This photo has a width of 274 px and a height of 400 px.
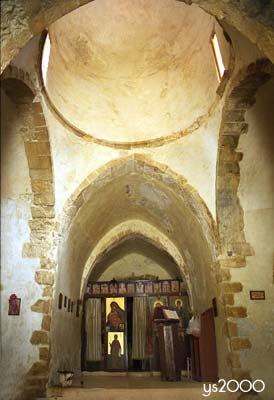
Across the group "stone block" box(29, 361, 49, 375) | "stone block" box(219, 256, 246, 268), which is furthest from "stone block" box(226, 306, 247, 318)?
"stone block" box(29, 361, 49, 375)

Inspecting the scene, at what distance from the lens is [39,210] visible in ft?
20.1

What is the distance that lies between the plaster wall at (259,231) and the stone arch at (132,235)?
3335 millimetres

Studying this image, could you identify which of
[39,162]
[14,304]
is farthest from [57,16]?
[14,304]

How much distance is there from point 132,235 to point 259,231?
434 centimetres

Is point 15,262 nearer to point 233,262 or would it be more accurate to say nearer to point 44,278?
point 44,278

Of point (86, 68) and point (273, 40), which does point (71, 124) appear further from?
point (273, 40)

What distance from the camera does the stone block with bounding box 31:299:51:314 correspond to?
5754mm

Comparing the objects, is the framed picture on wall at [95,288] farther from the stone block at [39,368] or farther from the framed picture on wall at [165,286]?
the stone block at [39,368]

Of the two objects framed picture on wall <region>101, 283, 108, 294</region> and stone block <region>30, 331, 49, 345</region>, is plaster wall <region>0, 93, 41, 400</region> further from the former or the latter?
framed picture on wall <region>101, 283, 108, 294</region>

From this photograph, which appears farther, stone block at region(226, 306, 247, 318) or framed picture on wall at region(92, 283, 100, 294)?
framed picture on wall at region(92, 283, 100, 294)

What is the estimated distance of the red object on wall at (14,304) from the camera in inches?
224

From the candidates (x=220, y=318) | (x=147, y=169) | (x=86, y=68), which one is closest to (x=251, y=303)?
(x=220, y=318)

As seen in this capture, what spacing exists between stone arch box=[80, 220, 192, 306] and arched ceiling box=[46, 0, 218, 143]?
3440 millimetres

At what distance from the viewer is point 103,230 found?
910cm
